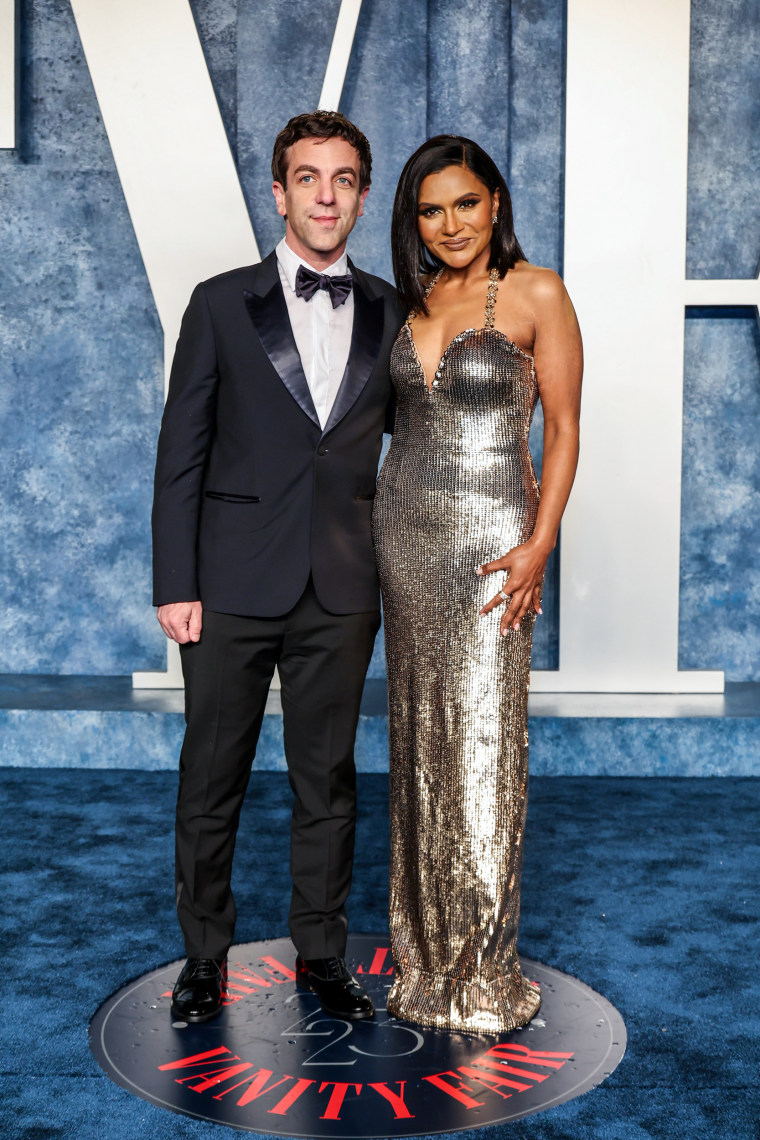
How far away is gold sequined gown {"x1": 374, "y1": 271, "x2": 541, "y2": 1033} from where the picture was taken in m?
2.38

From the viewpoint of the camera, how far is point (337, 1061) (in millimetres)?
2234

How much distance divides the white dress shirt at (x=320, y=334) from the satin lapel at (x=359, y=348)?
18 millimetres

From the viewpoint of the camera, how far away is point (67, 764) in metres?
4.55

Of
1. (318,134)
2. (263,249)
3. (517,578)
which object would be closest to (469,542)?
(517,578)

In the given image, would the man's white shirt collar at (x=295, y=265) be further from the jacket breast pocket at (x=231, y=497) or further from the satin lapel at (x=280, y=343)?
the jacket breast pocket at (x=231, y=497)

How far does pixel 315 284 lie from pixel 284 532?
0.49 meters

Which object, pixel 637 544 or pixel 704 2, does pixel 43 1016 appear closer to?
pixel 637 544

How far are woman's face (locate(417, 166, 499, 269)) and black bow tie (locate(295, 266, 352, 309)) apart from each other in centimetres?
20

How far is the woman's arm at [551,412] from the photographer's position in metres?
2.35

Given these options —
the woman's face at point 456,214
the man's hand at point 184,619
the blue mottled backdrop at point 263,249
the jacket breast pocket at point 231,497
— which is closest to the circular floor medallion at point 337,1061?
the man's hand at point 184,619

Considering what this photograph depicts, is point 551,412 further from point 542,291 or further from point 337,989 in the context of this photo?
point 337,989

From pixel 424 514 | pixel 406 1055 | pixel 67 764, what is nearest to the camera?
pixel 406 1055

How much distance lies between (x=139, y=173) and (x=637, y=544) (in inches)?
93.6

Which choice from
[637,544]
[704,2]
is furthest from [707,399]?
[704,2]
